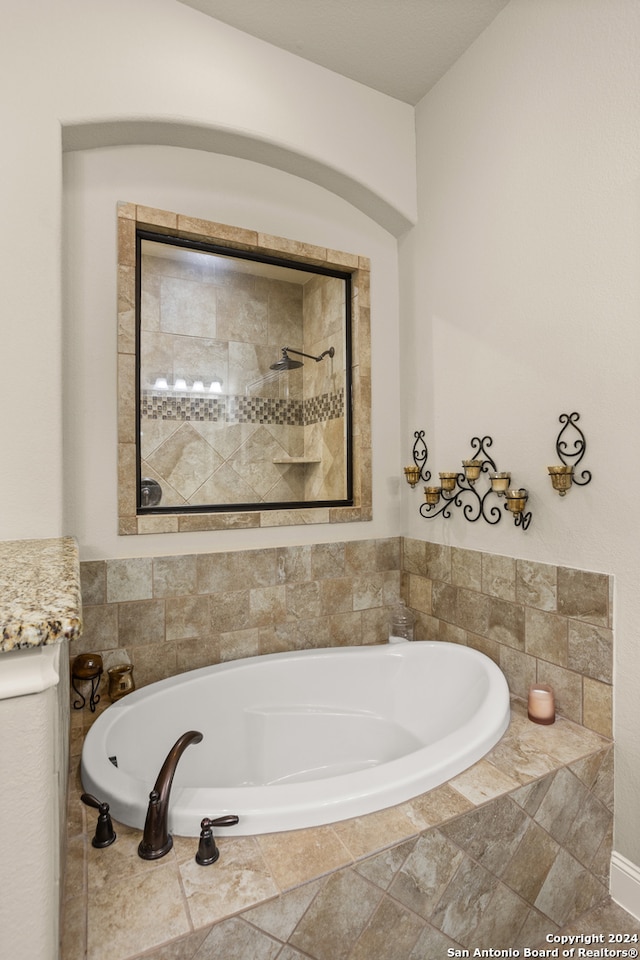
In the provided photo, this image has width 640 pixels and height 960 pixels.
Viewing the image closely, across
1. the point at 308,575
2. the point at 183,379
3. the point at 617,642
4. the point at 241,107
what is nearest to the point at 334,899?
the point at 617,642

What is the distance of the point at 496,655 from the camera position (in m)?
1.94

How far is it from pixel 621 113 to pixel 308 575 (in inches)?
77.7

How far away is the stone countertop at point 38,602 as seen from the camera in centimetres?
63

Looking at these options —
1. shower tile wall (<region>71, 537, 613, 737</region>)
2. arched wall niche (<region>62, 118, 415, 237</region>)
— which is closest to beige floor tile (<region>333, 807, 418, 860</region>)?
shower tile wall (<region>71, 537, 613, 737</region>)

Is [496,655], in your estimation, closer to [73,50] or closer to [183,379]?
[183,379]

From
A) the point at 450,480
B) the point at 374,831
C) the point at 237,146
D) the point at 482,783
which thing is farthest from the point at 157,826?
the point at 237,146

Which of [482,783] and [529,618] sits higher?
[529,618]

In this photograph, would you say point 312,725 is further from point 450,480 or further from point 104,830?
point 450,480

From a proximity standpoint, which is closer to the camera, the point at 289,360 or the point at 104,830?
the point at 104,830

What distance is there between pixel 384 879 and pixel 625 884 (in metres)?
0.94

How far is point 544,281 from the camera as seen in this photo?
1.74m

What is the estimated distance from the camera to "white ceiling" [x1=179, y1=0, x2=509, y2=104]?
1.88 m

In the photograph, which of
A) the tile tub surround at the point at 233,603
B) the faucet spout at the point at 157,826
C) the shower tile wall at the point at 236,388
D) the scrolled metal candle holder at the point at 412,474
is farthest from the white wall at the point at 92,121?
the scrolled metal candle holder at the point at 412,474

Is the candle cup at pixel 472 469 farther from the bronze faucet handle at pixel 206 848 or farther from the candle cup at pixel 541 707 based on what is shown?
the bronze faucet handle at pixel 206 848
